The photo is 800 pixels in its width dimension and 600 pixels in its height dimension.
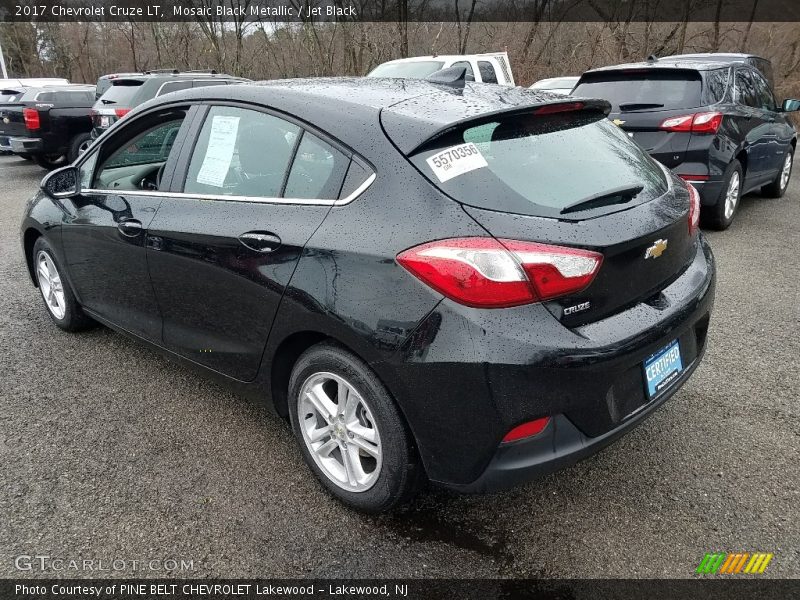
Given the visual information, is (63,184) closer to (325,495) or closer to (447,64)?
(325,495)

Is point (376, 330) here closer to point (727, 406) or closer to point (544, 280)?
point (544, 280)

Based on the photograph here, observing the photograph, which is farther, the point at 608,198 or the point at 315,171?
the point at 315,171

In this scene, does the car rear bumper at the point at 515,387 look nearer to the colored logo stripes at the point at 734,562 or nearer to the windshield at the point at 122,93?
the colored logo stripes at the point at 734,562

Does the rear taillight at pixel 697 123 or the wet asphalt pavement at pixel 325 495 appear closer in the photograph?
the wet asphalt pavement at pixel 325 495

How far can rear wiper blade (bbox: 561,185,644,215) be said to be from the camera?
216cm

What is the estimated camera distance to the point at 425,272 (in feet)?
6.55

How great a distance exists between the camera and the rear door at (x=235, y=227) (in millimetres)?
2396

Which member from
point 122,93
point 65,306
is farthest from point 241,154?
point 122,93

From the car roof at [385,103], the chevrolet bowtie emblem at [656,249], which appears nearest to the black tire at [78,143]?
the car roof at [385,103]

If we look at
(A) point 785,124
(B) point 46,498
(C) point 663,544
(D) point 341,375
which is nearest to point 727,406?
(C) point 663,544

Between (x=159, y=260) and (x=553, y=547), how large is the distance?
7.06ft

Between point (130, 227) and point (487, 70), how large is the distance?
8574mm

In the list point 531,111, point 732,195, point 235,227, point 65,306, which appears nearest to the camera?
point 531,111

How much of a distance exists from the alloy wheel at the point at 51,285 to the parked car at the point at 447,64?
260 inches
